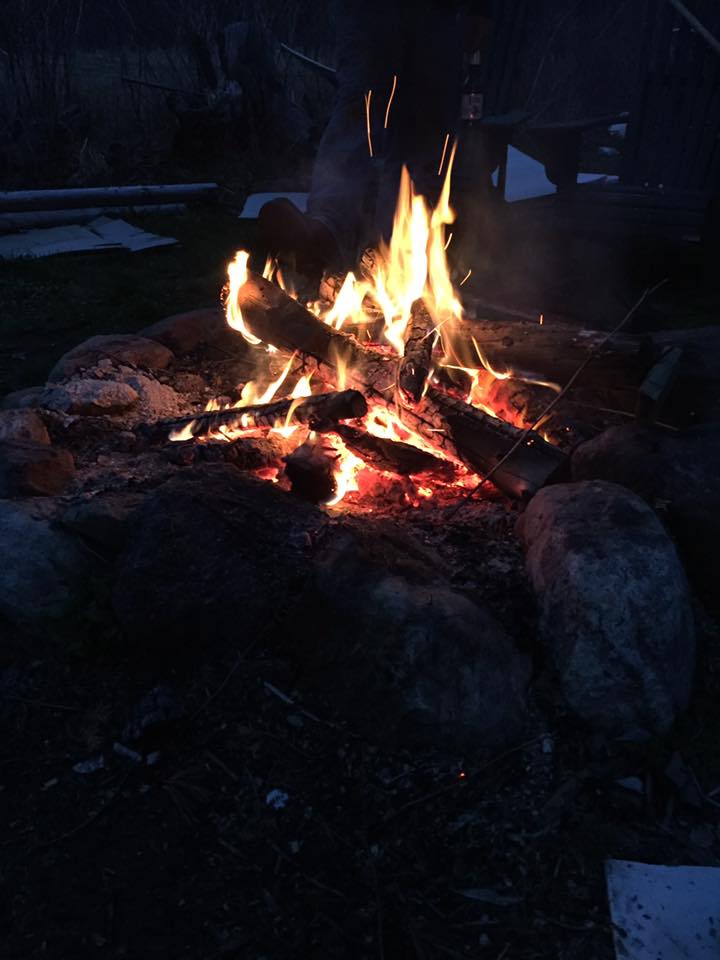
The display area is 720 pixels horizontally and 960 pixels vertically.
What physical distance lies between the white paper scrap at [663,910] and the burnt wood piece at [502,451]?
62.2 inches

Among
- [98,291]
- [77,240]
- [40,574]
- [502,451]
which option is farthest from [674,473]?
[77,240]

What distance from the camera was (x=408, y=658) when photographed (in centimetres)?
256

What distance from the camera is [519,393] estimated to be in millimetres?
3955

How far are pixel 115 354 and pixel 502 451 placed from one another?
2.57 metres

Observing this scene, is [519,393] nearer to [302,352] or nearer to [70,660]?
[302,352]

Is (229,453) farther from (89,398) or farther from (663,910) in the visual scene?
(663,910)

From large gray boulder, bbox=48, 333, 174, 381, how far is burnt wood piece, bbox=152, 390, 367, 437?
3.19 ft

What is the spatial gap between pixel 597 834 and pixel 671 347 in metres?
2.49

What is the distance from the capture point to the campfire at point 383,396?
3.53 metres

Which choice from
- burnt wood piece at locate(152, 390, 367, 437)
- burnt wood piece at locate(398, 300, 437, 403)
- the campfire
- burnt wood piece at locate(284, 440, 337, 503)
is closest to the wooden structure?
the campfire

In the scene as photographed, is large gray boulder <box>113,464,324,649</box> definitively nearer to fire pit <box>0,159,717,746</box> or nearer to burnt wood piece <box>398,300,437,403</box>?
fire pit <box>0,159,717,746</box>

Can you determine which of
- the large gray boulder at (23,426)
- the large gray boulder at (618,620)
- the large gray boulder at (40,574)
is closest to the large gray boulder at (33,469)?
the large gray boulder at (23,426)

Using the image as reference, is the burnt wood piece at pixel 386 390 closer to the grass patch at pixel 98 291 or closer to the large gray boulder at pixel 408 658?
the large gray boulder at pixel 408 658

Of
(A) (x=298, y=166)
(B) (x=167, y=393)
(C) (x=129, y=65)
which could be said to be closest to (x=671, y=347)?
(B) (x=167, y=393)
